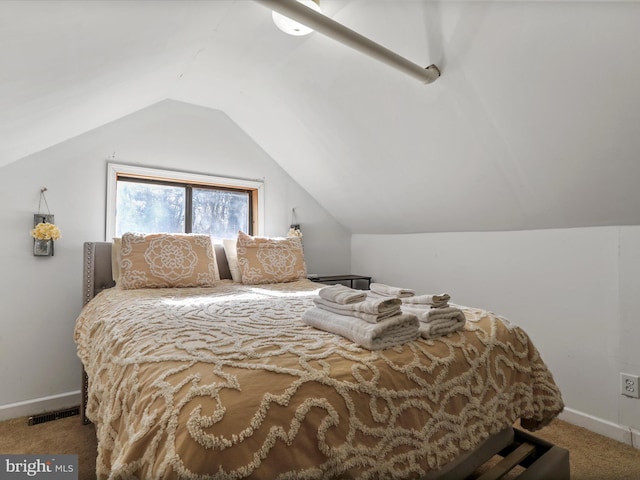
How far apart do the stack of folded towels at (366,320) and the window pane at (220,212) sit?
2146 millimetres

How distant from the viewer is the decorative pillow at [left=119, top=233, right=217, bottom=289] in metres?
2.14

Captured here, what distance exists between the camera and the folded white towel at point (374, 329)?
3.12 ft

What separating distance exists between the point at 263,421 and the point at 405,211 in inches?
98.8

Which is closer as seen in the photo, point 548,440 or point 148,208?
point 548,440

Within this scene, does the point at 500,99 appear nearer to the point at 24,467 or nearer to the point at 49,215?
the point at 24,467

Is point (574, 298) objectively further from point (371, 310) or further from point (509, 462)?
point (371, 310)

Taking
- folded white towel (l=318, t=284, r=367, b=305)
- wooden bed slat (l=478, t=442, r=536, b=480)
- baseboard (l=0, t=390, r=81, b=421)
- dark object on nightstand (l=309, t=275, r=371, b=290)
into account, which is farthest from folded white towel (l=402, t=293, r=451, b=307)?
baseboard (l=0, t=390, r=81, b=421)

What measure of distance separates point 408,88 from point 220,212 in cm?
200

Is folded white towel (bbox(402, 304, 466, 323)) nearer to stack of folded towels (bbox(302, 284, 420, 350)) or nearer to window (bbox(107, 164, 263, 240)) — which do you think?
stack of folded towels (bbox(302, 284, 420, 350))

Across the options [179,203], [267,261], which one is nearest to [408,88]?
[267,261]

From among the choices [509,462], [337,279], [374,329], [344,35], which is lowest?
[509,462]

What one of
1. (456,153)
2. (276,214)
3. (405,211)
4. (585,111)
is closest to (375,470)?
(585,111)

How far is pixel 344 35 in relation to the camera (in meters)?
1.32

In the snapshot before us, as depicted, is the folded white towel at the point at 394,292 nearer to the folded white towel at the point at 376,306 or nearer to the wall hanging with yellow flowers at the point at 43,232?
the folded white towel at the point at 376,306
